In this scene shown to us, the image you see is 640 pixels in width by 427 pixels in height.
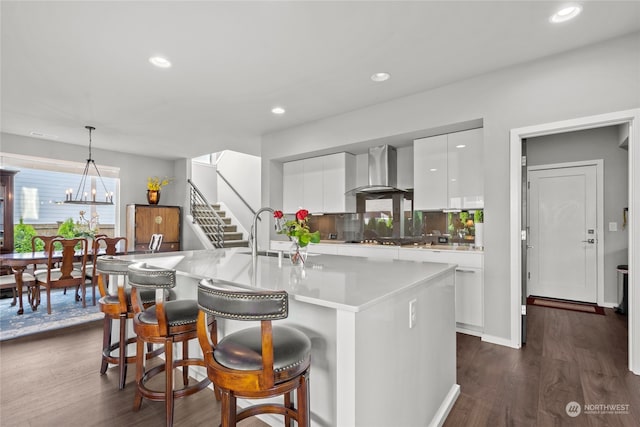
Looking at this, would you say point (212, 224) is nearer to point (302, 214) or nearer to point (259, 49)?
point (259, 49)

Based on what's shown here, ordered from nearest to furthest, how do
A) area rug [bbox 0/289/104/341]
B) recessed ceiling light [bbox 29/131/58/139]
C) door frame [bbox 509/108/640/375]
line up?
1. door frame [bbox 509/108/640/375]
2. area rug [bbox 0/289/104/341]
3. recessed ceiling light [bbox 29/131/58/139]

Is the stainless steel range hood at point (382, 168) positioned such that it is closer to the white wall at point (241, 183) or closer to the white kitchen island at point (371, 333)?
the white kitchen island at point (371, 333)

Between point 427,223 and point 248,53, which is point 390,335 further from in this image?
point 427,223

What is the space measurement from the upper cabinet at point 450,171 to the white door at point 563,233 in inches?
79.8

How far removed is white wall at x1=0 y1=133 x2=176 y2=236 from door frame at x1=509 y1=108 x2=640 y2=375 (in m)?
6.63

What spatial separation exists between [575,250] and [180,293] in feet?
17.2

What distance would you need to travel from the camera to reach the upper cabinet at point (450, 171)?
3.55 meters

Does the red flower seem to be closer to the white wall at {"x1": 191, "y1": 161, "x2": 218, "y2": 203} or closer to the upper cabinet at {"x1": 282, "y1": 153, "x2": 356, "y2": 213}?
the upper cabinet at {"x1": 282, "y1": 153, "x2": 356, "y2": 213}

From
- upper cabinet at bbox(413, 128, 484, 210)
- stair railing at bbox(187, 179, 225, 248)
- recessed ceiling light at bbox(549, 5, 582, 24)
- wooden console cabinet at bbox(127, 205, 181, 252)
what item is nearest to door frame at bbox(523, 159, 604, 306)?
upper cabinet at bbox(413, 128, 484, 210)

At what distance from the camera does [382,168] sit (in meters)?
4.38

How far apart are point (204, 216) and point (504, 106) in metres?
6.62

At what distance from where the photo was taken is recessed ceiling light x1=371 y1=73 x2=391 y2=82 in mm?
3200

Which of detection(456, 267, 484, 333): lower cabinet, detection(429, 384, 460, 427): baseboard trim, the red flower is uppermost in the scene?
the red flower

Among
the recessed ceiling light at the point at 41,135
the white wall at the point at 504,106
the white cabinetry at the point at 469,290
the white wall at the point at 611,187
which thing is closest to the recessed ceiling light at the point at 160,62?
the white wall at the point at 504,106
